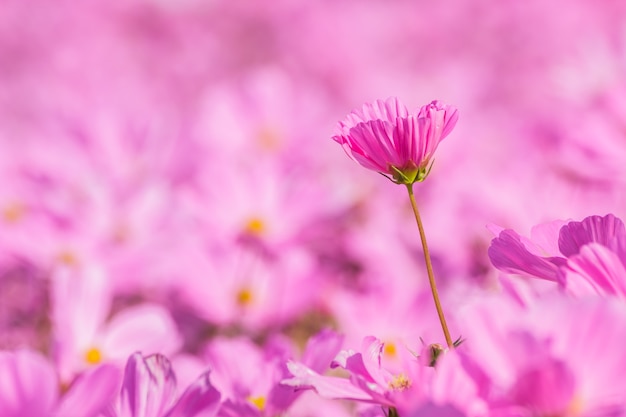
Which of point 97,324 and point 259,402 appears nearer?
point 259,402

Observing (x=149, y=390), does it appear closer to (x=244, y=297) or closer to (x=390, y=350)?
(x=390, y=350)

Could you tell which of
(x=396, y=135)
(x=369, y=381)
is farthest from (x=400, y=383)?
(x=396, y=135)

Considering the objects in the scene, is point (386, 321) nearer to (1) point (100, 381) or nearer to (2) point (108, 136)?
(1) point (100, 381)

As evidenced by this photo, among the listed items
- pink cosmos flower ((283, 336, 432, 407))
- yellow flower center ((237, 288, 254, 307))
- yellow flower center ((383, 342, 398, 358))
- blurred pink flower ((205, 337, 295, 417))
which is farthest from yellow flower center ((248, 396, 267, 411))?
yellow flower center ((237, 288, 254, 307))

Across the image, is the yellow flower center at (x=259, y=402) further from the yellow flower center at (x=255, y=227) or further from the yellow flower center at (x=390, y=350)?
the yellow flower center at (x=255, y=227)

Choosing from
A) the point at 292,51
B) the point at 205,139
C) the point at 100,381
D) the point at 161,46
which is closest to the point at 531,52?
the point at 292,51

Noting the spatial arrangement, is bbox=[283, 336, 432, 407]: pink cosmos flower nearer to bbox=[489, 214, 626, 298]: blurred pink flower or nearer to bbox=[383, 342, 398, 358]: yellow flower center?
bbox=[489, 214, 626, 298]: blurred pink flower
